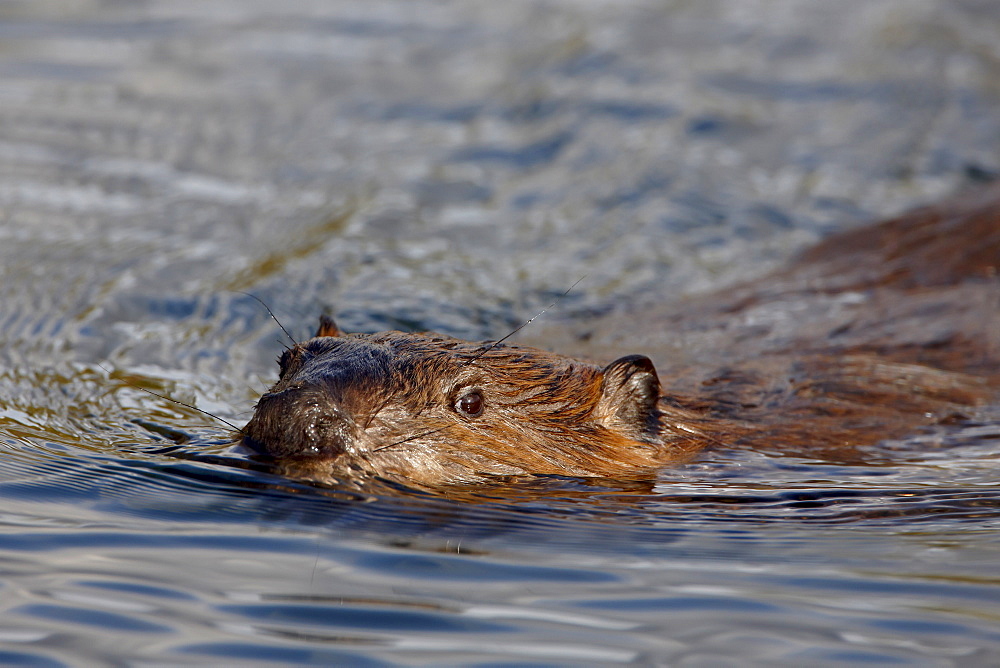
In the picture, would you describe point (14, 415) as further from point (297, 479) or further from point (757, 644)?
point (757, 644)

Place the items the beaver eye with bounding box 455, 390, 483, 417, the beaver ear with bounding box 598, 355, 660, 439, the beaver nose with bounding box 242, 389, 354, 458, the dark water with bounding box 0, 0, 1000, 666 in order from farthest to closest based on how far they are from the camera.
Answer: the beaver ear with bounding box 598, 355, 660, 439 → the beaver eye with bounding box 455, 390, 483, 417 → the beaver nose with bounding box 242, 389, 354, 458 → the dark water with bounding box 0, 0, 1000, 666

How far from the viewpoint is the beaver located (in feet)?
10.5

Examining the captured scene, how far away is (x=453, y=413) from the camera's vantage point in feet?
11.1

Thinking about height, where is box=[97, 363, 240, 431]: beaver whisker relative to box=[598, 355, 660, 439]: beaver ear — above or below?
below

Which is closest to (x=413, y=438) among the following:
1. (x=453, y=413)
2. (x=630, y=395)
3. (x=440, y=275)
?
(x=453, y=413)

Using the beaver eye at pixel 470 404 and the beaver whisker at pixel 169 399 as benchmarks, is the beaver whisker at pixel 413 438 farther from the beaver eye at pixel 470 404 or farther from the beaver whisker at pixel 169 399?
the beaver whisker at pixel 169 399

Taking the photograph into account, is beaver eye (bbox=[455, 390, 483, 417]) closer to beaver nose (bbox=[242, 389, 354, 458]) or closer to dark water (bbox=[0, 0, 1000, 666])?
dark water (bbox=[0, 0, 1000, 666])

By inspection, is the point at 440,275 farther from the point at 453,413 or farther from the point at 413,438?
the point at 413,438

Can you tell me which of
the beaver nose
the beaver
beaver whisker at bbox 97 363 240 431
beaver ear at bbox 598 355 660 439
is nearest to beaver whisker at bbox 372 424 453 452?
the beaver

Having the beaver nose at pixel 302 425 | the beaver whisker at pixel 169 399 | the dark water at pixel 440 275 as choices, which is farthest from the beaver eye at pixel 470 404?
the beaver whisker at pixel 169 399

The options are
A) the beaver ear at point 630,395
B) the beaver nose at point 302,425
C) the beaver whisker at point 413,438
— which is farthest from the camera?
the beaver ear at point 630,395

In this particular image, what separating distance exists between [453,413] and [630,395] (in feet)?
2.03

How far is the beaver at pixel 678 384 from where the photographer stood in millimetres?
3203

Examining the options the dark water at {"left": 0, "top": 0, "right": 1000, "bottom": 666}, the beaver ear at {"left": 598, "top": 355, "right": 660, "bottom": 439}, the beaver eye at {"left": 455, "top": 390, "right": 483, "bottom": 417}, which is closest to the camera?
the dark water at {"left": 0, "top": 0, "right": 1000, "bottom": 666}
